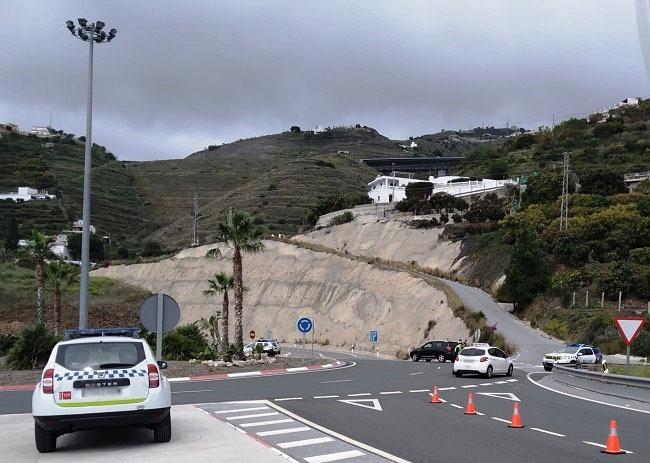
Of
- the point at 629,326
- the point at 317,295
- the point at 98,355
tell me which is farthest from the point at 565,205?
the point at 98,355

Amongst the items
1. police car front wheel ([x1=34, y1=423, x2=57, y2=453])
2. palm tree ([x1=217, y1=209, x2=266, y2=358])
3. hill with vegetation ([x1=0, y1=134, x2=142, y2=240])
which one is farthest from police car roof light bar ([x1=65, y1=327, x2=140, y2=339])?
hill with vegetation ([x1=0, y1=134, x2=142, y2=240])

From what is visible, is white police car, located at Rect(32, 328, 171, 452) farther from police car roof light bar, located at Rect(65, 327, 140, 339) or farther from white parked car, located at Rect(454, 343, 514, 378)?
white parked car, located at Rect(454, 343, 514, 378)

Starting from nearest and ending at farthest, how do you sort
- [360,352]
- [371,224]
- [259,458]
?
[259,458] < [360,352] < [371,224]

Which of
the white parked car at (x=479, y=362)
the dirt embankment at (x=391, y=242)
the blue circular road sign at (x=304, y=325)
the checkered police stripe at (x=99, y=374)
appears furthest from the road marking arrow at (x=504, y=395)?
the dirt embankment at (x=391, y=242)

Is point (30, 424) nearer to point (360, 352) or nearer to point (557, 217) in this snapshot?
point (360, 352)

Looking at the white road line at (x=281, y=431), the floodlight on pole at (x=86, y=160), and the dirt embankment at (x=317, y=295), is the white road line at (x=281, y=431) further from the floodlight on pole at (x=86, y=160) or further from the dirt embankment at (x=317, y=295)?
the dirt embankment at (x=317, y=295)

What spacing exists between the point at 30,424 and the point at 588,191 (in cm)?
7834

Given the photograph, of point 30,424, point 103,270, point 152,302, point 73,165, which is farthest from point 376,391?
point 73,165

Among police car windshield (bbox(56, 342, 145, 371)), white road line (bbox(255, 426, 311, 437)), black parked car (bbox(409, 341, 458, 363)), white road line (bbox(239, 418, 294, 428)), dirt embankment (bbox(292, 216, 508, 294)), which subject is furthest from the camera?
dirt embankment (bbox(292, 216, 508, 294))

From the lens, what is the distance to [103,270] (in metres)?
95.6

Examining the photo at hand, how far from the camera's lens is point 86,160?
75.0ft

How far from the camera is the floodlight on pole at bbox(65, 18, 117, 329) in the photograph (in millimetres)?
22109

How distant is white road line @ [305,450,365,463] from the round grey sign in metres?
6.26

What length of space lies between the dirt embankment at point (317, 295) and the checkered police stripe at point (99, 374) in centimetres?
4483
